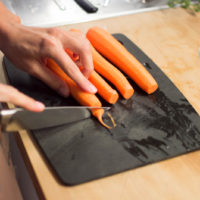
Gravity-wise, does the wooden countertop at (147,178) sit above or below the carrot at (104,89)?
below

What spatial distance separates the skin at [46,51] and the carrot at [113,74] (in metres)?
0.11

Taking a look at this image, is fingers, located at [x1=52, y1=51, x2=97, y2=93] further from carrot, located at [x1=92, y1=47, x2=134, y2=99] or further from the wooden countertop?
the wooden countertop

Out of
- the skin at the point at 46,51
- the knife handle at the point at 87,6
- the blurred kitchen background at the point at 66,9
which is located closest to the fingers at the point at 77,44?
the skin at the point at 46,51

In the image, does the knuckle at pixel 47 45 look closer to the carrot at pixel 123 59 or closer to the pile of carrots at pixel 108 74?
the pile of carrots at pixel 108 74

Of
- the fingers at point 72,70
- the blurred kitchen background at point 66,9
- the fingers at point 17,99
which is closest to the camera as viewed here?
the fingers at point 17,99

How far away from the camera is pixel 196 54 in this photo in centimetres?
145

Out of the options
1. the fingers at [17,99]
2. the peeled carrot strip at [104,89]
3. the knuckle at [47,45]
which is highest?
the knuckle at [47,45]

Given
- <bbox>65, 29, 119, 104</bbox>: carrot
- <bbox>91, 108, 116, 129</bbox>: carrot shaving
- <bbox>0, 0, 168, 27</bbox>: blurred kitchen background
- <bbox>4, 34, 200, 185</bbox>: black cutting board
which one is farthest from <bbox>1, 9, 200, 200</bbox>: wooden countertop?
<bbox>0, 0, 168, 27</bbox>: blurred kitchen background

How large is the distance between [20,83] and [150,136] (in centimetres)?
54

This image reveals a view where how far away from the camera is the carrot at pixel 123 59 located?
1139 mm

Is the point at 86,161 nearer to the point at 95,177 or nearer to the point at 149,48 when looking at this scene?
the point at 95,177

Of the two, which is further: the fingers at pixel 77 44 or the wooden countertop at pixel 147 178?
the fingers at pixel 77 44

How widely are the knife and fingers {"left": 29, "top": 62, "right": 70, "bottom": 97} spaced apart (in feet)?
0.39

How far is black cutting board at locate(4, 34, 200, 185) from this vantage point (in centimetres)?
88
